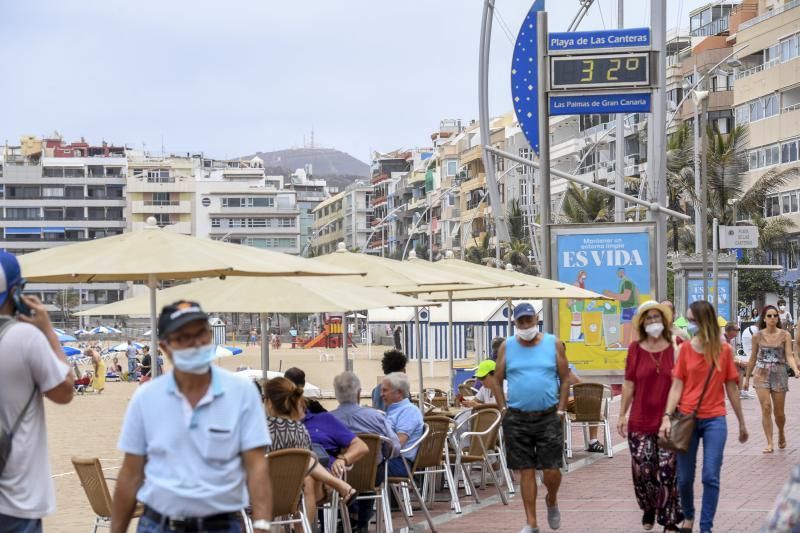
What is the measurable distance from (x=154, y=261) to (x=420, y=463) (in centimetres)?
310

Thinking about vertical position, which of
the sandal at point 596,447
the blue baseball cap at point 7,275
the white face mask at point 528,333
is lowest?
the sandal at point 596,447

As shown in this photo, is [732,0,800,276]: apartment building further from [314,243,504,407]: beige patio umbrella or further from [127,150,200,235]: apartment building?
[127,150,200,235]: apartment building

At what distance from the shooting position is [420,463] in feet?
38.7

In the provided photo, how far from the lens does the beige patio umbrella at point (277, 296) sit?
1106cm

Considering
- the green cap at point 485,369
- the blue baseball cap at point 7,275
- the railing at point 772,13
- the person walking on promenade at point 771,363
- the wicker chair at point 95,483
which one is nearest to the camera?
the blue baseball cap at point 7,275

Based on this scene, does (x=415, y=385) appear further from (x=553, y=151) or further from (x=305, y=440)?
(x=553, y=151)

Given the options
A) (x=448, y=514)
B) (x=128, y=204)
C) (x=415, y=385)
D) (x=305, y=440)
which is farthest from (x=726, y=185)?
(x=128, y=204)

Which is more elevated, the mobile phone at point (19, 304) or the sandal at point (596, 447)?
the mobile phone at point (19, 304)

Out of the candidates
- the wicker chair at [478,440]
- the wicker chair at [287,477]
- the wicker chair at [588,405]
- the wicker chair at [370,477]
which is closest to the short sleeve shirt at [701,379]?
the wicker chair at [370,477]

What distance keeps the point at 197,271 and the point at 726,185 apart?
168ft

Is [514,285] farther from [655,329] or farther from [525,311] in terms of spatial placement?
[655,329]

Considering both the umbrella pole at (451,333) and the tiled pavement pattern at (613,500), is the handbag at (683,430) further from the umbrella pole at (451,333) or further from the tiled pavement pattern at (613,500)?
the umbrella pole at (451,333)

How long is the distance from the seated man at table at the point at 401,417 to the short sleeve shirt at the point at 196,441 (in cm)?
588

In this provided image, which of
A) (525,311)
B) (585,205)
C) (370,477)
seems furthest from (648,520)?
(585,205)
